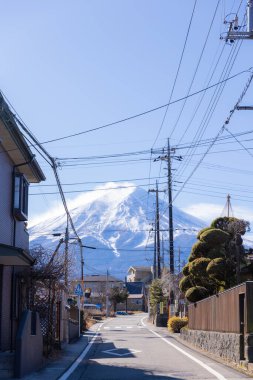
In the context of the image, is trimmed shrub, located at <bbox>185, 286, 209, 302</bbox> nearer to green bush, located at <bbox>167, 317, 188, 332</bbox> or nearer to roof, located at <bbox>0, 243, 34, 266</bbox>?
green bush, located at <bbox>167, 317, 188, 332</bbox>

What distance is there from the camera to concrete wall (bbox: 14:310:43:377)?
1467 centimetres

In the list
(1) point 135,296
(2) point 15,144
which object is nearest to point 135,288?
(1) point 135,296

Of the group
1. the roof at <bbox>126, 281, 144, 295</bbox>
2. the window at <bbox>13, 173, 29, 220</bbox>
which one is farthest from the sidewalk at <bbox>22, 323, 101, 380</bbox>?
the roof at <bbox>126, 281, 144, 295</bbox>

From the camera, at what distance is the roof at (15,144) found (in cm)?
1722

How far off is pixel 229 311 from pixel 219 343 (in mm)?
2011

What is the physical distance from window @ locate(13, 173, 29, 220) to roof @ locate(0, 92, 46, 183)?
1.75 ft

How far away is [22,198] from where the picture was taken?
843 inches

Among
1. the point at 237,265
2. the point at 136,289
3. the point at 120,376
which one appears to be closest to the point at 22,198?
the point at 120,376

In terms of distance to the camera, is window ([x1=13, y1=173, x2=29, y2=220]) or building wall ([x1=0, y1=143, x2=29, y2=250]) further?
window ([x1=13, y1=173, x2=29, y2=220])

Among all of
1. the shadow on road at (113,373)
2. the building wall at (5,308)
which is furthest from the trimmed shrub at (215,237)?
the building wall at (5,308)

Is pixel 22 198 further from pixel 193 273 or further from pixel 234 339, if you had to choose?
pixel 193 273

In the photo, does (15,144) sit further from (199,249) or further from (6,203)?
(199,249)

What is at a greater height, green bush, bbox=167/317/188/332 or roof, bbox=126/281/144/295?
roof, bbox=126/281/144/295

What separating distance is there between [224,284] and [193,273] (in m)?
1.76
